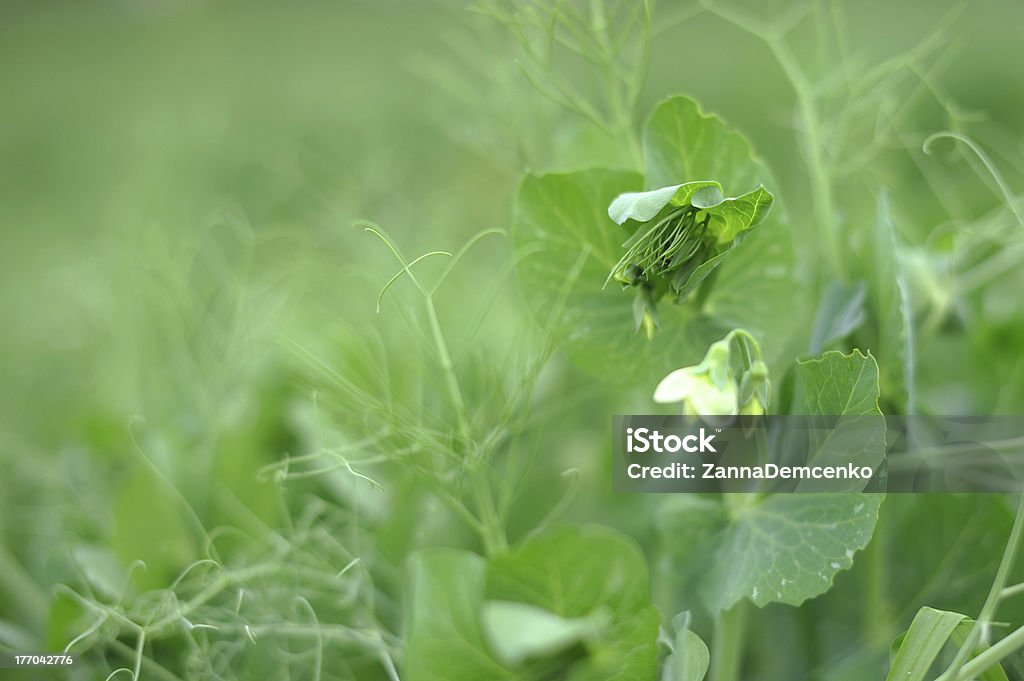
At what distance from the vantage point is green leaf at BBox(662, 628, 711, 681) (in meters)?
0.27

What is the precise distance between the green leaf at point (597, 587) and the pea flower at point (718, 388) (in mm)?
55

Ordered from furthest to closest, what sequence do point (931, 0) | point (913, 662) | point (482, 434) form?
point (931, 0) < point (482, 434) < point (913, 662)

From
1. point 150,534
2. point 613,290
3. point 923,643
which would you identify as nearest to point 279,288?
point 150,534

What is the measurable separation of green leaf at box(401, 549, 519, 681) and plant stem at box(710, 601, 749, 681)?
9 cm

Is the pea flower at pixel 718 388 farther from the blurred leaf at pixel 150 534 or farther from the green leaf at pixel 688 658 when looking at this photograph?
the blurred leaf at pixel 150 534

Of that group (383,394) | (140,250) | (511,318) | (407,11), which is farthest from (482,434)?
(407,11)

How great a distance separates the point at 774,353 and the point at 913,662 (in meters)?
0.12

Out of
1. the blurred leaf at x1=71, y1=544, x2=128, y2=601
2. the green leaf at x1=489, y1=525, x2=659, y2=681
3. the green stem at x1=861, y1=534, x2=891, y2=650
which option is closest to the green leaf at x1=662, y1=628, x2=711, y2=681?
the green leaf at x1=489, y1=525, x2=659, y2=681

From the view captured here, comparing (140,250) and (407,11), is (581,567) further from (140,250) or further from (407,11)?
(407,11)

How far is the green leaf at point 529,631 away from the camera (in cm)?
24

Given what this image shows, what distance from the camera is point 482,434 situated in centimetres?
38

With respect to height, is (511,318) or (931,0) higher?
(931,0)

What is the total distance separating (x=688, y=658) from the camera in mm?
276

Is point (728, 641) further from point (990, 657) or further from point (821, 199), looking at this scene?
point (821, 199)
